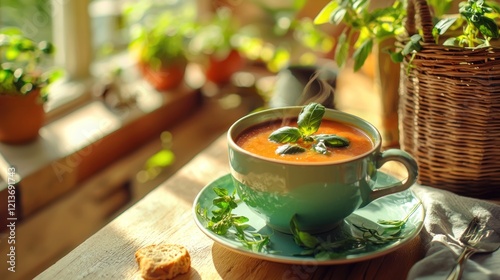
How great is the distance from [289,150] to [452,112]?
298 mm

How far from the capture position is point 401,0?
104 cm

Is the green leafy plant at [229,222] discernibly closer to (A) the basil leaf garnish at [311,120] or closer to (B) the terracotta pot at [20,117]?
(A) the basil leaf garnish at [311,120]

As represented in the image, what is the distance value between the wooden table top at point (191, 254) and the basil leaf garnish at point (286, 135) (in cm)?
16

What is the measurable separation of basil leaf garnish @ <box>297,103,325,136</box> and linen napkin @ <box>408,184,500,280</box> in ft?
0.70

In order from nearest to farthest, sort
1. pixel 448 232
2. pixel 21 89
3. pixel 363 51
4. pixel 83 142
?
pixel 448 232
pixel 363 51
pixel 21 89
pixel 83 142

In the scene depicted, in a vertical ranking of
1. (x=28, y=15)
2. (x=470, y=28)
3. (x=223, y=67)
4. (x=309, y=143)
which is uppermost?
(x=470, y=28)

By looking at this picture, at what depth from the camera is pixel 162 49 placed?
1643 mm

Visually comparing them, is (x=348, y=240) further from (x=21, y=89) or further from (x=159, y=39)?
(x=159, y=39)

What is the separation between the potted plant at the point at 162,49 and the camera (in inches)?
64.3

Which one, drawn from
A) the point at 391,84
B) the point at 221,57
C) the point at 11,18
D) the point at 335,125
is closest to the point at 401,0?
the point at 391,84

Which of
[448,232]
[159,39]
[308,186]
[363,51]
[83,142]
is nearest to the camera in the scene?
[308,186]

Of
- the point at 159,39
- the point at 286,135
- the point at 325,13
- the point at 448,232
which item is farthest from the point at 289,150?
the point at 159,39

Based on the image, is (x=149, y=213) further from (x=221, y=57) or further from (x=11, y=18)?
(x=221, y=57)

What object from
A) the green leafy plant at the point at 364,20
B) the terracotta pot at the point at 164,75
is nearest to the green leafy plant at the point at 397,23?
the green leafy plant at the point at 364,20
